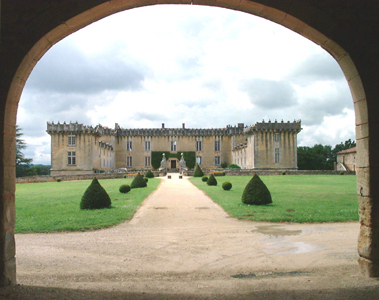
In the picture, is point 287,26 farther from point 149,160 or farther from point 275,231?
point 149,160

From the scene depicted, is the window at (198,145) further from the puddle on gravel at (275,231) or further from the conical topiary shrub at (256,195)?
the puddle on gravel at (275,231)

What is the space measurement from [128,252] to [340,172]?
3728 cm

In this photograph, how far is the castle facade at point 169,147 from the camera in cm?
4072

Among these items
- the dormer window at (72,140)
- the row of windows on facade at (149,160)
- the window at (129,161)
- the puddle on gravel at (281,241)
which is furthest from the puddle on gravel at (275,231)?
the window at (129,161)

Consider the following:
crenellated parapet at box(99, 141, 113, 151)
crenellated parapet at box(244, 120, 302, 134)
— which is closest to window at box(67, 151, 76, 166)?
crenellated parapet at box(99, 141, 113, 151)

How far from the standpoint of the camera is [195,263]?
5230 mm

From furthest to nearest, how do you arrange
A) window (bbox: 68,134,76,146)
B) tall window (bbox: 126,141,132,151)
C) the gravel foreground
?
tall window (bbox: 126,141,132,151)
window (bbox: 68,134,76,146)
the gravel foreground

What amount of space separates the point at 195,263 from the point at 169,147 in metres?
46.8

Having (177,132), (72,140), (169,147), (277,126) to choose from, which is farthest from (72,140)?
(277,126)

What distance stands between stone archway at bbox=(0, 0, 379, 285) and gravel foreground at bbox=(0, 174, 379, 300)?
→ 68 centimetres

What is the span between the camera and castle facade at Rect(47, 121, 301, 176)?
40.7 m

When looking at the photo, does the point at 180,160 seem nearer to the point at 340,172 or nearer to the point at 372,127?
the point at 340,172

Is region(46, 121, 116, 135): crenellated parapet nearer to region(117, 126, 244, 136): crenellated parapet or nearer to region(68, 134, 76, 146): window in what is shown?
region(68, 134, 76, 146): window

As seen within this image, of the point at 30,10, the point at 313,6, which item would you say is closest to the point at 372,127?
the point at 313,6
